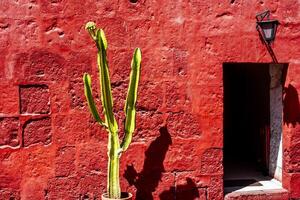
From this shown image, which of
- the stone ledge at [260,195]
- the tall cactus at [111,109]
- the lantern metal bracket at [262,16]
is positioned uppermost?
the lantern metal bracket at [262,16]

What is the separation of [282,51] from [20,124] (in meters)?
2.60

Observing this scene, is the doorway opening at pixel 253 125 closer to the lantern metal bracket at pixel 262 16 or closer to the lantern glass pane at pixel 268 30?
the lantern glass pane at pixel 268 30

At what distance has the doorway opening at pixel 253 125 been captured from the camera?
399 cm

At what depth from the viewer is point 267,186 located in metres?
3.89

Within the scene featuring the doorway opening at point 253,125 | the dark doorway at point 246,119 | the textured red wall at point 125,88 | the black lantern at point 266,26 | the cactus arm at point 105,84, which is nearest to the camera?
the cactus arm at point 105,84

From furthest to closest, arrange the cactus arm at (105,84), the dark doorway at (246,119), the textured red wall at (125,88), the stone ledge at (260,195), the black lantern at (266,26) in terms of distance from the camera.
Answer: the dark doorway at (246,119), the stone ledge at (260,195), the black lantern at (266,26), the textured red wall at (125,88), the cactus arm at (105,84)

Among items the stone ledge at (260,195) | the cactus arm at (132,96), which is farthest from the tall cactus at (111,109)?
the stone ledge at (260,195)

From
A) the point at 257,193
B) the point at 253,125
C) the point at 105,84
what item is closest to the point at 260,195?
the point at 257,193

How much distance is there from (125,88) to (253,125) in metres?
2.53

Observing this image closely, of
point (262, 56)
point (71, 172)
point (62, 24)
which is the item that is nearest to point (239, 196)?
point (262, 56)

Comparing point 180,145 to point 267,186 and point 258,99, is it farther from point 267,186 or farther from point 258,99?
point 258,99

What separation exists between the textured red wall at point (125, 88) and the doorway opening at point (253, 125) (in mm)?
370

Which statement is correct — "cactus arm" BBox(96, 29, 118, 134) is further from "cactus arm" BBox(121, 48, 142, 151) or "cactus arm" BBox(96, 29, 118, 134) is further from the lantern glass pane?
the lantern glass pane

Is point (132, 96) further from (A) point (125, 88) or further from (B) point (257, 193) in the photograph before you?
(B) point (257, 193)
